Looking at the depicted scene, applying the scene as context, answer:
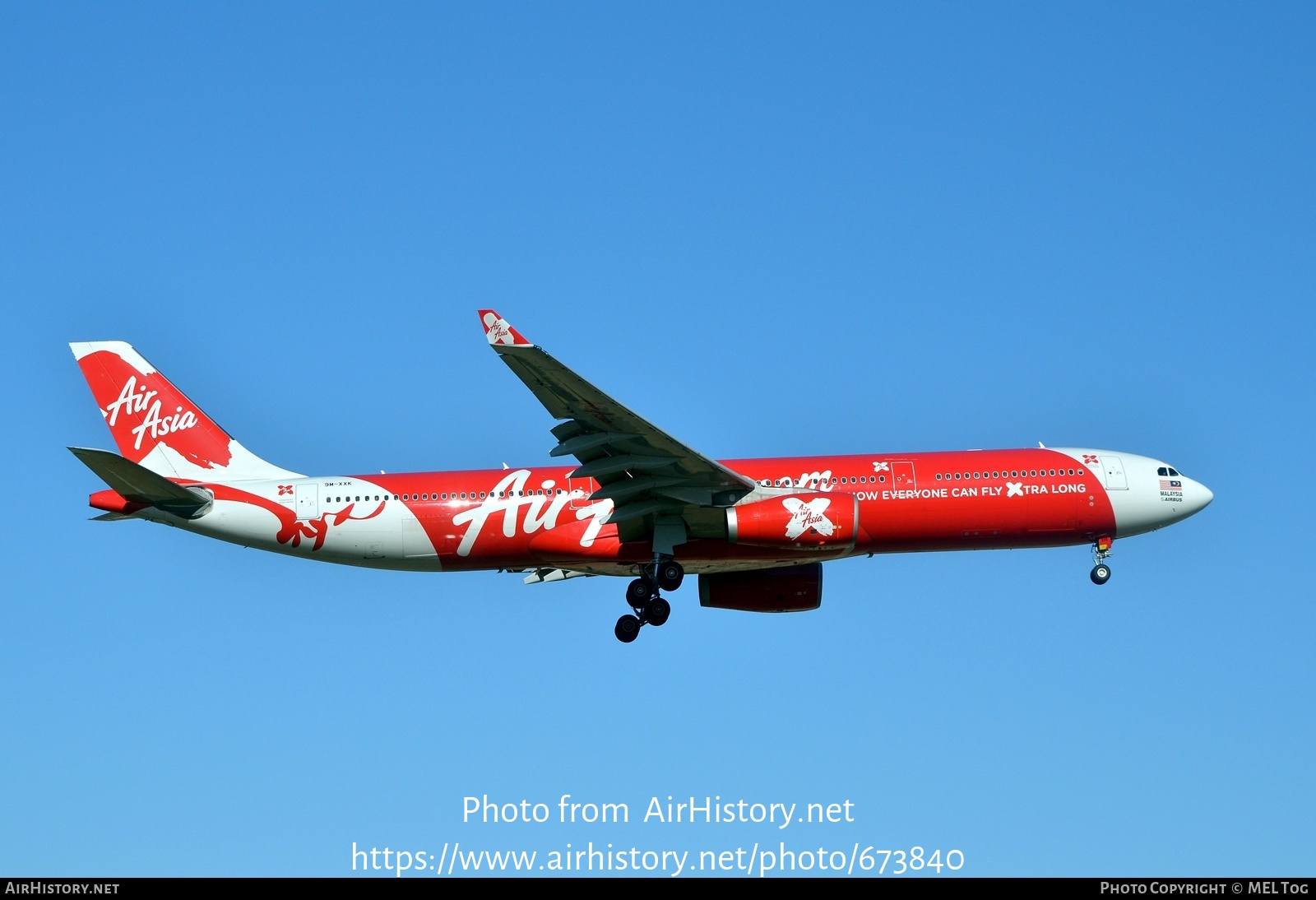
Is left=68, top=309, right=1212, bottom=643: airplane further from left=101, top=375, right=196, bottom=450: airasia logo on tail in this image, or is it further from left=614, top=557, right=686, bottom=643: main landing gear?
left=101, top=375, right=196, bottom=450: airasia logo on tail

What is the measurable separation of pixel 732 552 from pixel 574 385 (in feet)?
26.2

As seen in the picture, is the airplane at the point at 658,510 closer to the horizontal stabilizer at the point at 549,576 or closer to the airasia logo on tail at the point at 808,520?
the airasia logo on tail at the point at 808,520

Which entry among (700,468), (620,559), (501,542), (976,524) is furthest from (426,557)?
(976,524)

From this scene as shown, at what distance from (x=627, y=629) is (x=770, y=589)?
4.70m

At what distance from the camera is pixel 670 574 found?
4106cm

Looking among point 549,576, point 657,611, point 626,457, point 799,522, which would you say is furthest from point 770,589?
point 626,457

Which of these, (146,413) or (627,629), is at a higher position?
(146,413)

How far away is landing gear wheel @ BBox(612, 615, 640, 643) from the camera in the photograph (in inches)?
1640

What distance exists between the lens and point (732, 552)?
135 ft

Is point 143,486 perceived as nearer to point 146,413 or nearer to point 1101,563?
point 146,413

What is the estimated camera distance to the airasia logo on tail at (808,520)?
39.4 m

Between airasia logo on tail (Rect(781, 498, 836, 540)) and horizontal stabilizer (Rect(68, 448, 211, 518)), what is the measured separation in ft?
50.9

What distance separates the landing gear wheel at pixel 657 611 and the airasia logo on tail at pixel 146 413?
14124 mm
